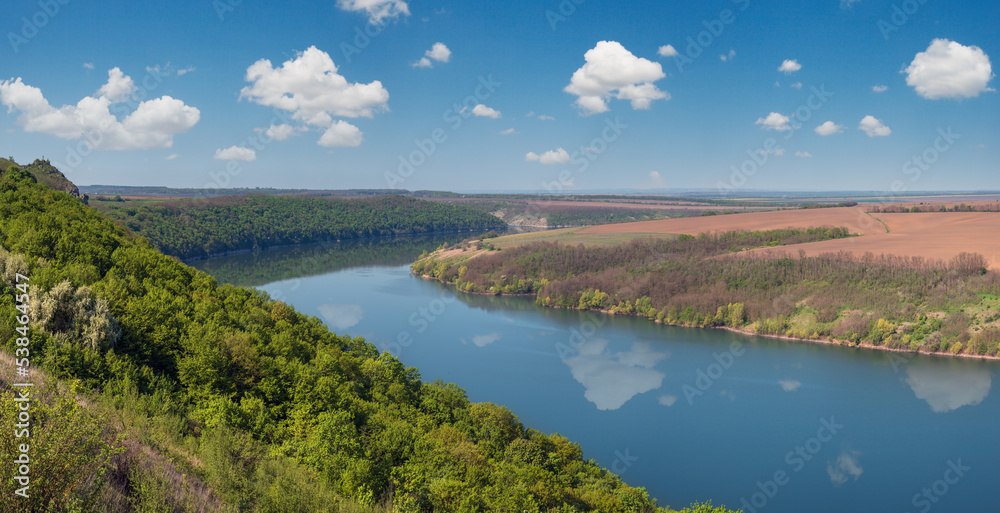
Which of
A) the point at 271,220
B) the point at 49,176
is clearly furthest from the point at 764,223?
the point at 271,220

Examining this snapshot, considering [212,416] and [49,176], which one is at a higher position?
[49,176]

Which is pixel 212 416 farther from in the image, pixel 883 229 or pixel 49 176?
pixel 883 229

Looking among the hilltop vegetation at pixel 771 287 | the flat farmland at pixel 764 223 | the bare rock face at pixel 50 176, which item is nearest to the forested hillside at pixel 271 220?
the bare rock face at pixel 50 176

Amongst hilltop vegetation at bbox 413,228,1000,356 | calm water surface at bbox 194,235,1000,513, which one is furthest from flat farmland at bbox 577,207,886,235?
calm water surface at bbox 194,235,1000,513

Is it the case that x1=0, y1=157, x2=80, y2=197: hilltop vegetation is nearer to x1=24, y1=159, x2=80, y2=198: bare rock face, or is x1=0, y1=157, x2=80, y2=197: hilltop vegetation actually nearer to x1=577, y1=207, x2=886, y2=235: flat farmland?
x1=24, y1=159, x2=80, y2=198: bare rock face

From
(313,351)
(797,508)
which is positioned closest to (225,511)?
(313,351)
